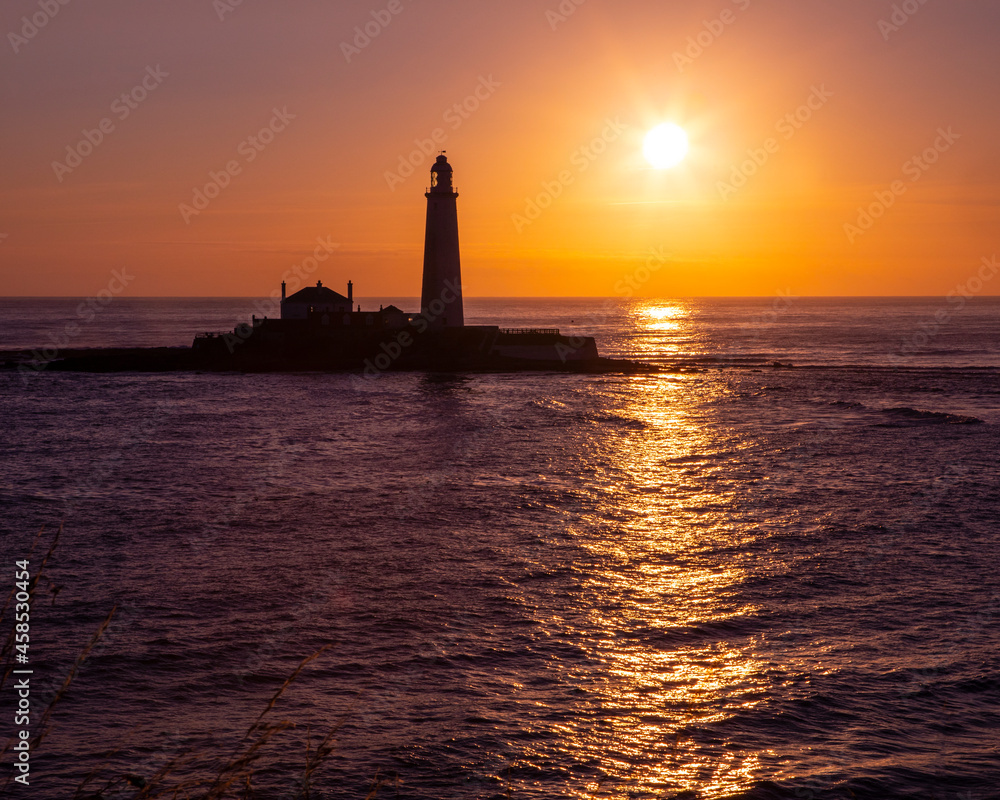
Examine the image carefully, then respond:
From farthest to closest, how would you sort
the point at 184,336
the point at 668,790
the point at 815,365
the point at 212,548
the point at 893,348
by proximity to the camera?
the point at 184,336 < the point at 893,348 < the point at 815,365 < the point at 212,548 < the point at 668,790

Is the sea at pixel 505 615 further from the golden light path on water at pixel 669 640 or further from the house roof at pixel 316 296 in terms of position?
the house roof at pixel 316 296

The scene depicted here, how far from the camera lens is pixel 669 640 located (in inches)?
532

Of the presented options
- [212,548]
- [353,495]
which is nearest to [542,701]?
[212,548]

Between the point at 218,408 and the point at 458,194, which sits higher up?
the point at 458,194

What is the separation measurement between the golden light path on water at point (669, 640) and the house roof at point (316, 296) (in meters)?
44.4

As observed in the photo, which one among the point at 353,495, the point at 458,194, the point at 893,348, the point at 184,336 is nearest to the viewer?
the point at 353,495

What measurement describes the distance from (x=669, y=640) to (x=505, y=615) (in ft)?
8.82

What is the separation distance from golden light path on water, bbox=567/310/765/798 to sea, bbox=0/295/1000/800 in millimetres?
59

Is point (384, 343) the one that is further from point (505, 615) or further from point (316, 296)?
point (505, 615)

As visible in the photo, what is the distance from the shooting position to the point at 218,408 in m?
43.2

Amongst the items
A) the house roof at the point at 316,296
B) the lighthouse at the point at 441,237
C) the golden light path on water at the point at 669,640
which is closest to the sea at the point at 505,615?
the golden light path on water at the point at 669,640

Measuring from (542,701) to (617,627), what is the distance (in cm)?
288

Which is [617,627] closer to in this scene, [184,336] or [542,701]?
[542,701]

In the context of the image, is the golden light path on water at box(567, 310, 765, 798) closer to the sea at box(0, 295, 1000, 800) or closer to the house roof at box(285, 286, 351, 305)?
the sea at box(0, 295, 1000, 800)
